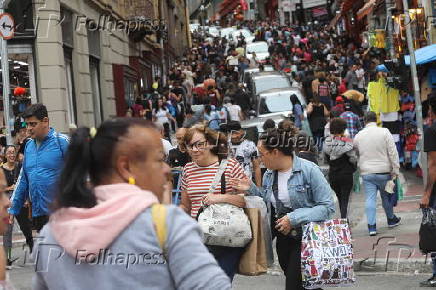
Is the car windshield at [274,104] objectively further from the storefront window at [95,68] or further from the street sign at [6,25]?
the street sign at [6,25]

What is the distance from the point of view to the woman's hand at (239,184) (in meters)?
7.00

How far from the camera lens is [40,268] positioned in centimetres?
330

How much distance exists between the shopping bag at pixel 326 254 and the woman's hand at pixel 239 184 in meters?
0.52

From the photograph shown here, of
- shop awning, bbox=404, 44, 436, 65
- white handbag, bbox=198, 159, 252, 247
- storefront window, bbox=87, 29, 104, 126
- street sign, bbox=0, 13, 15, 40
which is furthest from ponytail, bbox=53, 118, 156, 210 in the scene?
storefront window, bbox=87, 29, 104, 126

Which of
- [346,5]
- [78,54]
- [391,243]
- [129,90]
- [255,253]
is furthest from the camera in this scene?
[346,5]

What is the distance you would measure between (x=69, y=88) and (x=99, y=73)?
429cm

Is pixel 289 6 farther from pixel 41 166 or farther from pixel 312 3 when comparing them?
pixel 41 166

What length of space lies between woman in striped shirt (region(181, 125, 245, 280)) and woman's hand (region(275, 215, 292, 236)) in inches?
11.8

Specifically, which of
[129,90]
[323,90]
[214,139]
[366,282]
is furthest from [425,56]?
[129,90]

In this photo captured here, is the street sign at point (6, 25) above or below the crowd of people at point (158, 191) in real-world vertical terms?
above

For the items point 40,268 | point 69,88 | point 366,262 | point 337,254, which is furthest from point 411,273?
point 69,88

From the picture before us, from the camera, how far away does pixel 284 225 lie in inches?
272

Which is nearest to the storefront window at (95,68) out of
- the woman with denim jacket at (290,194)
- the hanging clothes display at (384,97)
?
the hanging clothes display at (384,97)

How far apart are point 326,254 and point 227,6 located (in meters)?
138
